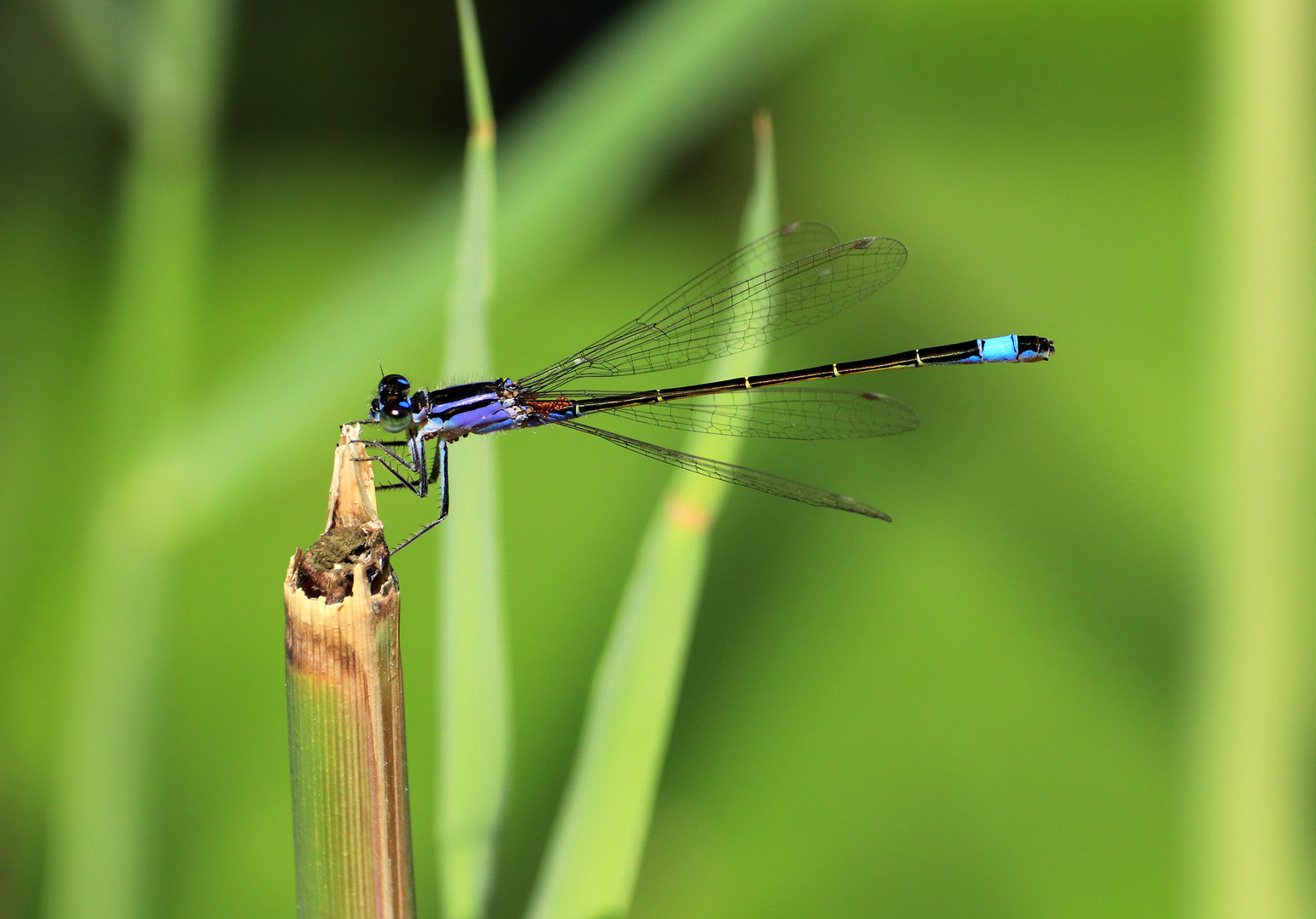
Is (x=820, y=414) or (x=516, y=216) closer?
(x=516, y=216)

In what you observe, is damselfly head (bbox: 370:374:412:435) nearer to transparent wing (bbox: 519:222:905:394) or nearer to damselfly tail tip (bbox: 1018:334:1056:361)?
transparent wing (bbox: 519:222:905:394)

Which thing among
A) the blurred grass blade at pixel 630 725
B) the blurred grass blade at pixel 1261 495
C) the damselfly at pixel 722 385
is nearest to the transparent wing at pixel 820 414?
the damselfly at pixel 722 385

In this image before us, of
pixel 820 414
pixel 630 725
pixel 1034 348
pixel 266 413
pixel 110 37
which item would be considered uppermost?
pixel 110 37

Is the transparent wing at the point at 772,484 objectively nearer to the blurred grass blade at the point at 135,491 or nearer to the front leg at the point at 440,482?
the front leg at the point at 440,482

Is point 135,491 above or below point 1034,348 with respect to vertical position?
below

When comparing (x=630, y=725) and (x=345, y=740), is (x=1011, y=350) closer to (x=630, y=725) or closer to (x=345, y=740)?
(x=630, y=725)

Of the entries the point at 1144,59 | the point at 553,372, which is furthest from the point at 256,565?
the point at 1144,59

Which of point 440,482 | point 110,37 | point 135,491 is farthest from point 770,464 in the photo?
point 110,37
